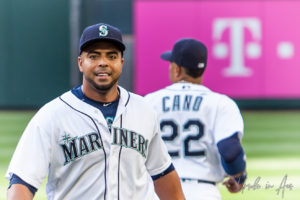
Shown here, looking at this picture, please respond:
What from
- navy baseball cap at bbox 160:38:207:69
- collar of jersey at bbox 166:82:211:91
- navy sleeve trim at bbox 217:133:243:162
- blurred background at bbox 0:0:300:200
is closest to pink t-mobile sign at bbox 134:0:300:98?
blurred background at bbox 0:0:300:200

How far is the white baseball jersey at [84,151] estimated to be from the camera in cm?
357

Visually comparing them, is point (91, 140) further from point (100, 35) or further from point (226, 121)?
point (226, 121)

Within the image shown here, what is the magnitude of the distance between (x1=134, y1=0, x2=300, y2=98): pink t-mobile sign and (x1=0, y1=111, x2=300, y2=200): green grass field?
33.4 inches

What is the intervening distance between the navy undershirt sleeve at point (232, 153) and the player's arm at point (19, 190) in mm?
1565

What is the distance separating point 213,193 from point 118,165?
1.43m

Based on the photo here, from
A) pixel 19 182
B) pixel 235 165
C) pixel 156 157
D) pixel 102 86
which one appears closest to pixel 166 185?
pixel 156 157

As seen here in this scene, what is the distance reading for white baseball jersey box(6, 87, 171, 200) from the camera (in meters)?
3.57

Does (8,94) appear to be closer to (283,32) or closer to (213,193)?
(283,32)

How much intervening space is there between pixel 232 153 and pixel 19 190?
5.48 feet

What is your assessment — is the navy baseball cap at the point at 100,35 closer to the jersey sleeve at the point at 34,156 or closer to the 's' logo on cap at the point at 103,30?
the 's' logo on cap at the point at 103,30

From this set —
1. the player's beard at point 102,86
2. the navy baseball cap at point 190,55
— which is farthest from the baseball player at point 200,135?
the player's beard at point 102,86

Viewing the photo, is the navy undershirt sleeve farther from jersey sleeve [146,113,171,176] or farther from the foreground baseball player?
the foreground baseball player

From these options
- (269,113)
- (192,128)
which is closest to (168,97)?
(192,128)

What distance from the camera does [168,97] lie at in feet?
17.0
